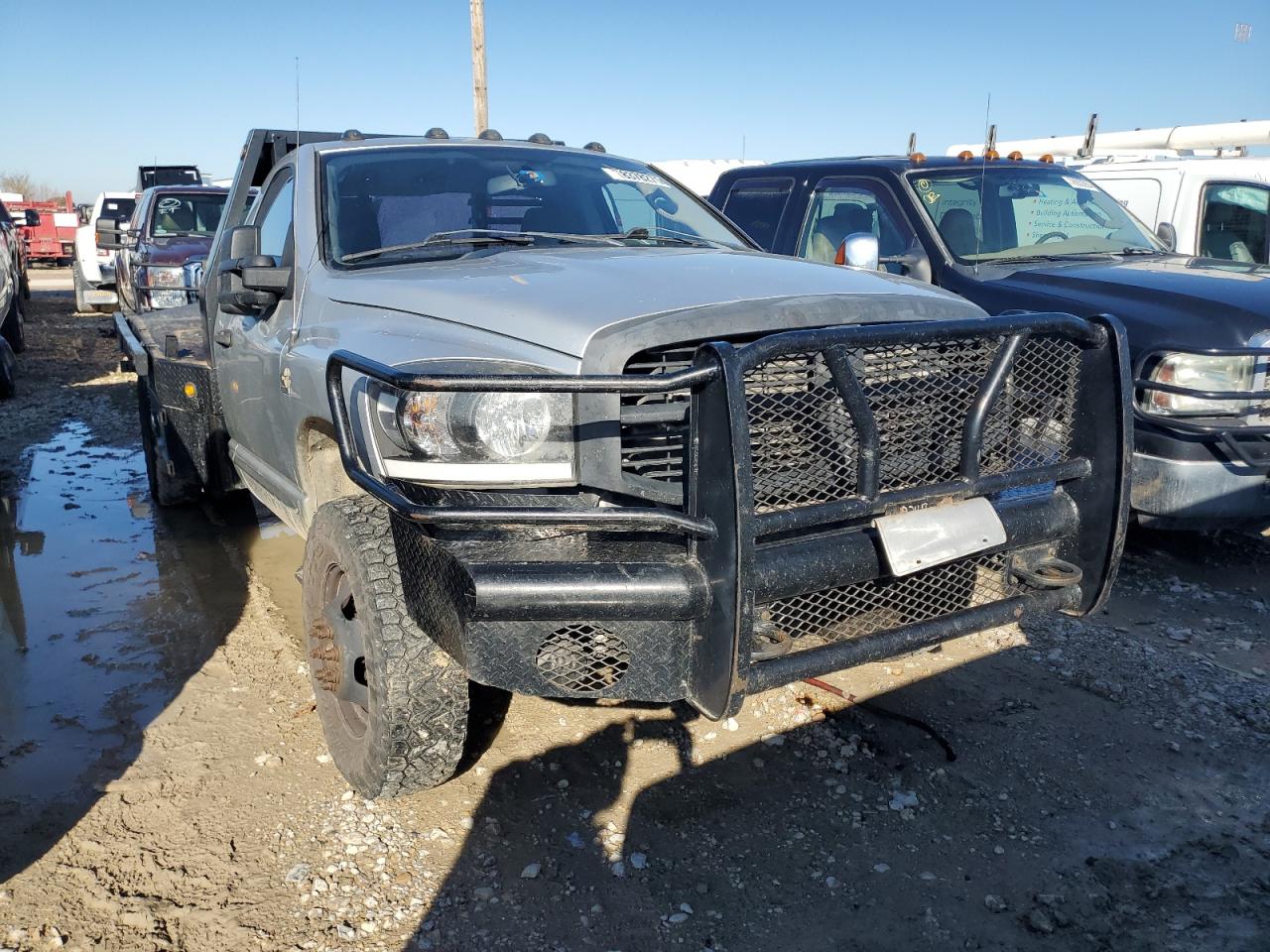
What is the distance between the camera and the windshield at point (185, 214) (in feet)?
39.6

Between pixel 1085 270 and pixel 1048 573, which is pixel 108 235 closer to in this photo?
pixel 1085 270

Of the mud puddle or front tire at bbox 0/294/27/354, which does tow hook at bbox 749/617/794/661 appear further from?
front tire at bbox 0/294/27/354

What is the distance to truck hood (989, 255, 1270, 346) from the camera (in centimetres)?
431

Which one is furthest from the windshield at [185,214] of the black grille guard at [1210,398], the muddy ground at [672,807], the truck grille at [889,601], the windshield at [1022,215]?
the truck grille at [889,601]

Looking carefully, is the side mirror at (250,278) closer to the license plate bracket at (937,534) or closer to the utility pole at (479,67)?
the license plate bracket at (937,534)

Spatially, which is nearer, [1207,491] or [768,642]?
[768,642]

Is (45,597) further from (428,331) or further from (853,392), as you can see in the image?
(853,392)

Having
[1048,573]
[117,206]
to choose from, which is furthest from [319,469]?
[117,206]

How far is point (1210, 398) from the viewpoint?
13.6ft

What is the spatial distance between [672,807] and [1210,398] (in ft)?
9.31

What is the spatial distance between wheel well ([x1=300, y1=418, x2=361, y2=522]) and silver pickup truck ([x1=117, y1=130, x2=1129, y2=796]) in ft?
0.08

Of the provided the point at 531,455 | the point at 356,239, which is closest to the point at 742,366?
the point at 531,455

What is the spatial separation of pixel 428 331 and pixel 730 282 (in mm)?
851

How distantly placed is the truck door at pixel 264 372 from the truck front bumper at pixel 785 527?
1.04 metres
